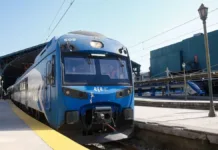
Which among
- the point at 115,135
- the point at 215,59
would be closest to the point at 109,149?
the point at 115,135

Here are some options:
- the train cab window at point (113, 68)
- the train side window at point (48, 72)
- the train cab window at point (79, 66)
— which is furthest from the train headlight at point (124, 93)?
the train side window at point (48, 72)

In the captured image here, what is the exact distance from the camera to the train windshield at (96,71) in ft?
25.2

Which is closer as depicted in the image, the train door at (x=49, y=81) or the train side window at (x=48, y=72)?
the train door at (x=49, y=81)

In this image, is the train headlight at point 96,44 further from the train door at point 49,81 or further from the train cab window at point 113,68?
the train door at point 49,81

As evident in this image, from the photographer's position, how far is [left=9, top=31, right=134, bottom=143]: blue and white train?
744 centimetres

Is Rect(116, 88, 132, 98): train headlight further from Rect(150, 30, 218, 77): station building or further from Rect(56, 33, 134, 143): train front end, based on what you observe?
Rect(150, 30, 218, 77): station building

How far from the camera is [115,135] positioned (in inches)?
310

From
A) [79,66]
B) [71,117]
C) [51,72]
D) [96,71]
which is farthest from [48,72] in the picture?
[71,117]

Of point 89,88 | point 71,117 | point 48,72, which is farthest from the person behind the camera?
point 48,72

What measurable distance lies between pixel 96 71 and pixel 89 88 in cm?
62

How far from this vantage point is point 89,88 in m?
7.63

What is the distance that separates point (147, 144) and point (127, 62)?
8.89 feet

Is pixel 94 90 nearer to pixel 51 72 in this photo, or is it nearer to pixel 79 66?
pixel 79 66

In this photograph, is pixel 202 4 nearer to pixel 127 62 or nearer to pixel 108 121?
pixel 127 62
